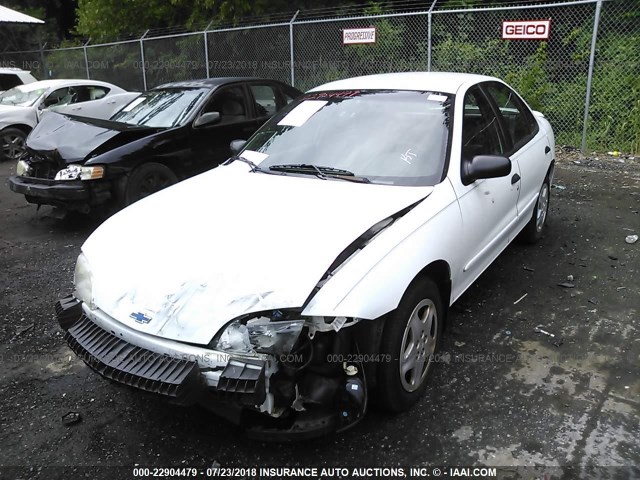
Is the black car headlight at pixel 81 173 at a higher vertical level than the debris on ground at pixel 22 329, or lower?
higher

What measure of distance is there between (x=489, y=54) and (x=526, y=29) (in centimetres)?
99

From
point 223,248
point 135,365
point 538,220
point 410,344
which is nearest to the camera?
point 135,365

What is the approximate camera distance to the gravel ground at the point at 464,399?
2578 mm

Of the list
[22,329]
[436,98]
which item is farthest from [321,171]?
[22,329]

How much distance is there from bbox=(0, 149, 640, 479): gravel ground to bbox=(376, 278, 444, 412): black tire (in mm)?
151

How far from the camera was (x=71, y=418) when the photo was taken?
2887 mm

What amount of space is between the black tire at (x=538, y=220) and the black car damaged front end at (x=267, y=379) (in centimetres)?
311

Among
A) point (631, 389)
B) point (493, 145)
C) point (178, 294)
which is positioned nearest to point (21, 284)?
point (178, 294)

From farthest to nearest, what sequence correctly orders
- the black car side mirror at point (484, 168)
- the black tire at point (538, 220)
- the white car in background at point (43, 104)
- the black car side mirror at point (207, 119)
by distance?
1. the white car in background at point (43, 104)
2. the black car side mirror at point (207, 119)
3. the black tire at point (538, 220)
4. the black car side mirror at point (484, 168)

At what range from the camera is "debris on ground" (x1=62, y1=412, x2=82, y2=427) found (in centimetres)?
286

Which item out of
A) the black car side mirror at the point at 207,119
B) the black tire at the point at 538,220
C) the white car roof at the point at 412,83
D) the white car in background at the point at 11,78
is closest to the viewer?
the white car roof at the point at 412,83

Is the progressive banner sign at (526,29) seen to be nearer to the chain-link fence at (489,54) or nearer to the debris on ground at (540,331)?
the chain-link fence at (489,54)

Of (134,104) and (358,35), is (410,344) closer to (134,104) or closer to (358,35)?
(134,104)

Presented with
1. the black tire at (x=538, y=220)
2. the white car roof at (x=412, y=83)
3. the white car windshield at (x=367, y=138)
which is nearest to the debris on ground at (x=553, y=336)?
the white car windshield at (x=367, y=138)
